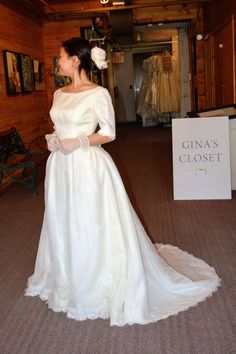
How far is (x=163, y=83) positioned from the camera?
Result: 416 inches

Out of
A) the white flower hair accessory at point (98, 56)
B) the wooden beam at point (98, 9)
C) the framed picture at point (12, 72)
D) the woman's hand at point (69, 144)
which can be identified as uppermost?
the wooden beam at point (98, 9)

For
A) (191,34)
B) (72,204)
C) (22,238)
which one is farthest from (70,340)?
(191,34)

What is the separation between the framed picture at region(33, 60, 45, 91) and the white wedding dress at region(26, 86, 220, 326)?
18.2 feet

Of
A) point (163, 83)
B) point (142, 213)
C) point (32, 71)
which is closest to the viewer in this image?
point (142, 213)

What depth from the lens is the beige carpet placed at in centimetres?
196

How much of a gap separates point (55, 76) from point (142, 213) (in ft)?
16.5

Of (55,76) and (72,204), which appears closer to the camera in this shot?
(72,204)

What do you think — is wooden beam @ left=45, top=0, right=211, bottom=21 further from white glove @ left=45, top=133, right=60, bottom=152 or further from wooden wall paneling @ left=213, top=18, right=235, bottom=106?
white glove @ left=45, top=133, right=60, bottom=152

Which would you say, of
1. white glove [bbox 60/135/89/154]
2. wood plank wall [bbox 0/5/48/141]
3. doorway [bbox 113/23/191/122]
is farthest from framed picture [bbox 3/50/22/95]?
doorway [bbox 113/23/191/122]

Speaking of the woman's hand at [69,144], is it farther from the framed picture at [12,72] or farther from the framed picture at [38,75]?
the framed picture at [38,75]

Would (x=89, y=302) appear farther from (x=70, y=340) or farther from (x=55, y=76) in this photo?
(x=55, y=76)

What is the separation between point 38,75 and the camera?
7.62 meters

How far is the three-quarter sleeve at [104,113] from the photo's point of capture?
Answer: 81.2 inches

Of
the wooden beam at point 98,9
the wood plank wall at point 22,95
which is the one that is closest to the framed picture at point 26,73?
the wood plank wall at point 22,95
